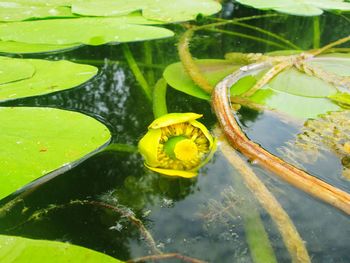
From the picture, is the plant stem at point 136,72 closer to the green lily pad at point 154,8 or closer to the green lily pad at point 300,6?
the green lily pad at point 154,8

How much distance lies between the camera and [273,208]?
0.77 m

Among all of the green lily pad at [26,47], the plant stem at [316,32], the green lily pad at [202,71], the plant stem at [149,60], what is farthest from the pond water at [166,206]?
the plant stem at [316,32]

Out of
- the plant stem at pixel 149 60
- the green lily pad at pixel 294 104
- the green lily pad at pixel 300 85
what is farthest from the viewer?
the plant stem at pixel 149 60

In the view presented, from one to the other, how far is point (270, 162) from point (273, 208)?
15 centimetres

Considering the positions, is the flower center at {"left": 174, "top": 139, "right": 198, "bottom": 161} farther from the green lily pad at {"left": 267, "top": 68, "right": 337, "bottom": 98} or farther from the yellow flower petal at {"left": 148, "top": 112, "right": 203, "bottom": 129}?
the green lily pad at {"left": 267, "top": 68, "right": 337, "bottom": 98}

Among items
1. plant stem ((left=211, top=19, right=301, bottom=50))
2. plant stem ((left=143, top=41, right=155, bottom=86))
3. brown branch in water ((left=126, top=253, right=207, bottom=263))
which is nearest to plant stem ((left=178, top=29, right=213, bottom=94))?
plant stem ((left=143, top=41, right=155, bottom=86))

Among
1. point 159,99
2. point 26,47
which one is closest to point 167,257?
point 159,99

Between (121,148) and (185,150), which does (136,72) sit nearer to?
(121,148)

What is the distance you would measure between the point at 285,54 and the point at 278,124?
2.15ft

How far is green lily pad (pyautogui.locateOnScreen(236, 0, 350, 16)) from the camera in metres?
2.24

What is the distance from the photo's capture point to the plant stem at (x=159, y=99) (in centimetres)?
119

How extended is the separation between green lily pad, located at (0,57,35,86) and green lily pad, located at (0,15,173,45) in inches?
11.9

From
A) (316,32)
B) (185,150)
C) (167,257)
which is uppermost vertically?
(316,32)

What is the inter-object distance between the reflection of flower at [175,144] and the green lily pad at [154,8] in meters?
1.22
